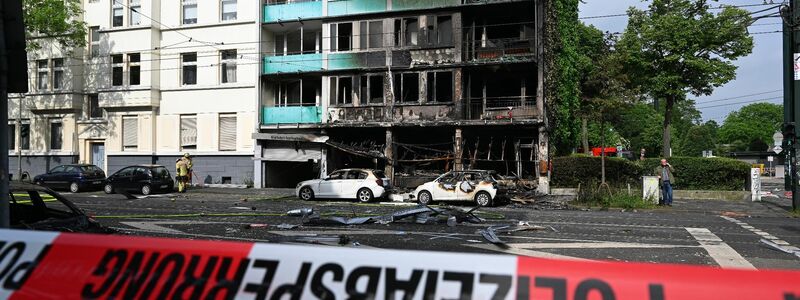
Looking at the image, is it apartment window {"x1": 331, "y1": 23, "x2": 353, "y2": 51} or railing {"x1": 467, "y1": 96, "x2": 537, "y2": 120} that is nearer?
railing {"x1": 467, "y1": 96, "x2": 537, "y2": 120}

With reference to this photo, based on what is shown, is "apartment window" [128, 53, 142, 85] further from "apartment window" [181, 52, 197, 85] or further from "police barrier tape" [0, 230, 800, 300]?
"police barrier tape" [0, 230, 800, 300]

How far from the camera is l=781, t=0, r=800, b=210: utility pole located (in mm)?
16875

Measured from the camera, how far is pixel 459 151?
24.4 m

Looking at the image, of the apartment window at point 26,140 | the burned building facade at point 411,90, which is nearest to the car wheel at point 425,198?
the burned building facade at point 411,90

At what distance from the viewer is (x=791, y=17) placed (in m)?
17.0

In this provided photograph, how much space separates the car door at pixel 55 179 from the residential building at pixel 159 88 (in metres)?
4.98

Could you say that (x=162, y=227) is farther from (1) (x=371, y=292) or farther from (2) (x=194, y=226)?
(1) (x=371, y=292)

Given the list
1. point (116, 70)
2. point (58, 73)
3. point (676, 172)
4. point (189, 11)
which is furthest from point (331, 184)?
point (58, 73)

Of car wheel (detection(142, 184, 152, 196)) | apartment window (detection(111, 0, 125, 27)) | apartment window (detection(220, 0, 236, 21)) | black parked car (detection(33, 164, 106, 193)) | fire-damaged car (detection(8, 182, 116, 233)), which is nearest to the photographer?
fire-damaged car (detection(8, 182, 116, 233))

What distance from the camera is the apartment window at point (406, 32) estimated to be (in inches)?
1012

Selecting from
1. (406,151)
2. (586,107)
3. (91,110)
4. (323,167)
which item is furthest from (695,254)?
(91,110)

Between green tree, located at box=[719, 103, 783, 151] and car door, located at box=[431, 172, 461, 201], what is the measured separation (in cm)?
8388

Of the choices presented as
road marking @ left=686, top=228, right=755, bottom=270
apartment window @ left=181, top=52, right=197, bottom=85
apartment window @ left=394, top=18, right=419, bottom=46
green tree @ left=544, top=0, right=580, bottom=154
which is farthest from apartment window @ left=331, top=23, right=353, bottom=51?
road marking @ left=686, top=228, right=755, bottom=270

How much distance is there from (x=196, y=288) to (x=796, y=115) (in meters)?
19.8
